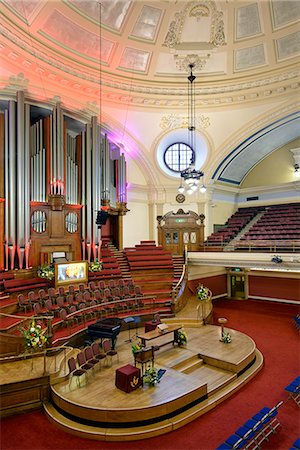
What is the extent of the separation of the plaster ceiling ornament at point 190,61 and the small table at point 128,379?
40.0 feet

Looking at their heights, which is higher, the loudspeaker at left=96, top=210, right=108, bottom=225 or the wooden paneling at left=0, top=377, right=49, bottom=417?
the loudspeaker at left=96, top=210, right=108, bottom=225

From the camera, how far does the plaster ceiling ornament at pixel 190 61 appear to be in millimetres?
12875

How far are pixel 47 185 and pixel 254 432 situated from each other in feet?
29.9

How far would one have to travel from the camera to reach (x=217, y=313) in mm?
13516

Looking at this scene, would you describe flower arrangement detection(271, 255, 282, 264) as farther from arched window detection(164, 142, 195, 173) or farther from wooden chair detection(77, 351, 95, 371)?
wooden chair detection(77, 351, 95, 371)

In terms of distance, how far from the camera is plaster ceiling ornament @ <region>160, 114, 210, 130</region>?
15258mm

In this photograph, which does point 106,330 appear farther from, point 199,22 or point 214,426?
point 199,22

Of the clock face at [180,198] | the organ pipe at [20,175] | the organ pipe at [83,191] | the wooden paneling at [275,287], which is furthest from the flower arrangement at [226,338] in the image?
the clock face at [180,198]

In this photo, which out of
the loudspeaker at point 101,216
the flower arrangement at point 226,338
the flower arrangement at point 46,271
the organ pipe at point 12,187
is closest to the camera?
the flower arrangement at point 226,338

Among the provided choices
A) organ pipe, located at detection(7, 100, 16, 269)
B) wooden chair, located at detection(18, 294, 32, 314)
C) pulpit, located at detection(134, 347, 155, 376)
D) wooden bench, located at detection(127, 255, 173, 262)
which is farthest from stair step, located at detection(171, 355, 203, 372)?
wooden bench, located at detection(127, 255, 173, 262)

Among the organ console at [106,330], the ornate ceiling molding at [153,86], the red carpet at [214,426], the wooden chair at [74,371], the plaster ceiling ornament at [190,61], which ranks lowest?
the red carpet at [214,426]

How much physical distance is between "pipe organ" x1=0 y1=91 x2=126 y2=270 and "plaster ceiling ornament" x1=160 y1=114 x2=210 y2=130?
3.75m

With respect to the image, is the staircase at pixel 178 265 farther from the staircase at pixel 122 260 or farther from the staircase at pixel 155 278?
the staircase at pixel 122 260

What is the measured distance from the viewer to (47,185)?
10.6 m
